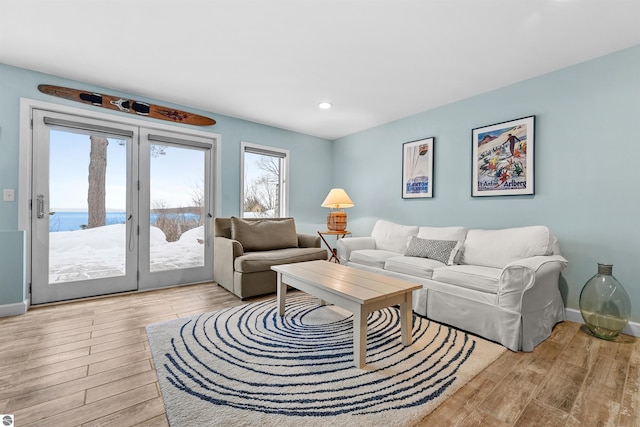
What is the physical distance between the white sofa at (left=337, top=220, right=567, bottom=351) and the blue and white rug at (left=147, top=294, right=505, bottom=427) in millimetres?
155

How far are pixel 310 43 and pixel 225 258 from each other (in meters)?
2.47

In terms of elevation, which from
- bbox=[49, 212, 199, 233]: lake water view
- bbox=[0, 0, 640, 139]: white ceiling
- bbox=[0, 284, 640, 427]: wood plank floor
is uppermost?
bbox=[0, 0, 640, 139]: white ceiling

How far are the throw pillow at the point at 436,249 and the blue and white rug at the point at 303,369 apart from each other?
72 centimetres

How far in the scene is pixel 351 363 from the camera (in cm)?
185

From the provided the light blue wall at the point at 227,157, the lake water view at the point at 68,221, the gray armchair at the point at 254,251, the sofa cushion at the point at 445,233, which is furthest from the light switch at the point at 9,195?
the sofa cushion at the point at 445,233

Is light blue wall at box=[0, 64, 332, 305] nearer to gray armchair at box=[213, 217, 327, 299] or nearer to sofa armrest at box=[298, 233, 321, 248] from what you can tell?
gray armchair at box=[213, 217, 327, 299]

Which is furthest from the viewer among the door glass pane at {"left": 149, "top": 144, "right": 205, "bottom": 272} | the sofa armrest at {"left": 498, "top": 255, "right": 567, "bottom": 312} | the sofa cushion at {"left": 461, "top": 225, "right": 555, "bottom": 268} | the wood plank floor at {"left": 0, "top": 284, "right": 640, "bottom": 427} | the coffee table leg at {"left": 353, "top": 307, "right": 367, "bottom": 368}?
the door glass pane at {"left": 149, "top": 144, "right": 205, "bottom": 272}

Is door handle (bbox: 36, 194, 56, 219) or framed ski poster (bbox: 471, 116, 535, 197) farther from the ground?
framed ski poster (bbox: 471, 116, 535, 197)

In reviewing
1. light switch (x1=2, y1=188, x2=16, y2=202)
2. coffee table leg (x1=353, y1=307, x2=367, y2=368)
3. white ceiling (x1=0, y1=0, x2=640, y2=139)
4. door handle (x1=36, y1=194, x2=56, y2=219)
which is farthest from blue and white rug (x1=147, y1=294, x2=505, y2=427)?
white ceiling (x1=0, y1=0, x2=640, y2=139)

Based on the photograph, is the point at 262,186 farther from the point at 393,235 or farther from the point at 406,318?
the point at 406,318

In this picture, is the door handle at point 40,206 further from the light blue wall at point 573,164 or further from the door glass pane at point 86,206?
the light blue wall at point 573,164

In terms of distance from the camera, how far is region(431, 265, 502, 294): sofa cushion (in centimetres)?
225

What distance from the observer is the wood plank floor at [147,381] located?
4.54ft

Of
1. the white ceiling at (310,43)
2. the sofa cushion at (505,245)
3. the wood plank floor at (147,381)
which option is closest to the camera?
the wood plank floor at (147,381)
